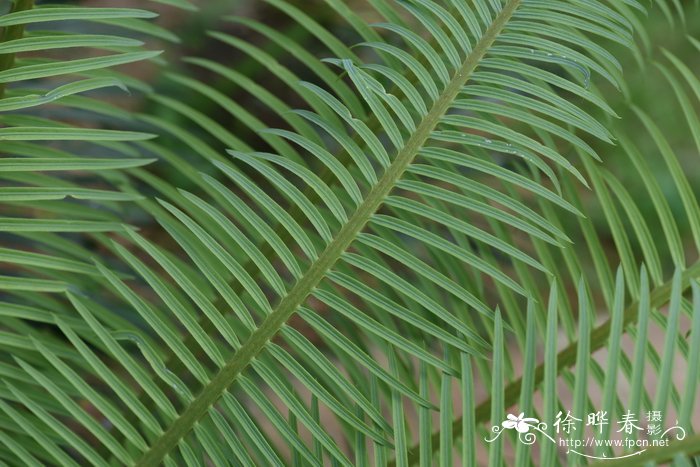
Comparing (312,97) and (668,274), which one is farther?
(668,274)

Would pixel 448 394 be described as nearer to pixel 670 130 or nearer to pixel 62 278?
pixel 62 278

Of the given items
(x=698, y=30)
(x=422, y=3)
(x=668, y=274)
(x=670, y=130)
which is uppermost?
(x=698, y=30)

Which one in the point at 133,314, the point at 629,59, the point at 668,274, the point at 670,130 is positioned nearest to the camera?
the point at 133,314

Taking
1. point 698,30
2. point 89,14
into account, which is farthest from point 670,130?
point 89,14

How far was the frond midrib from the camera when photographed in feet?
1.91

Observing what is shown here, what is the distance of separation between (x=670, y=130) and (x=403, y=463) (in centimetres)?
117

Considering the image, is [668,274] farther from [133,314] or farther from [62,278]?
[62,278]

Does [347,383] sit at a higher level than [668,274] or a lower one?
lower

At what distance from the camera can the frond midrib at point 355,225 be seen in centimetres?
58

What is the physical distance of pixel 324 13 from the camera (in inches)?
55.3

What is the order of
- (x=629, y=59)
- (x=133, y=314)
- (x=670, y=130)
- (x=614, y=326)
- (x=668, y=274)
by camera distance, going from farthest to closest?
(x=668, y=274), (x=670, y=130), (x=629, y=59), (x=133, y=314), (x=614, y=326)

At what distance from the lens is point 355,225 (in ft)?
1.93

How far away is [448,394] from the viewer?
0.57 meters

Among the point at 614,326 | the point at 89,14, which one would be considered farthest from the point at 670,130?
the point at 89,14
